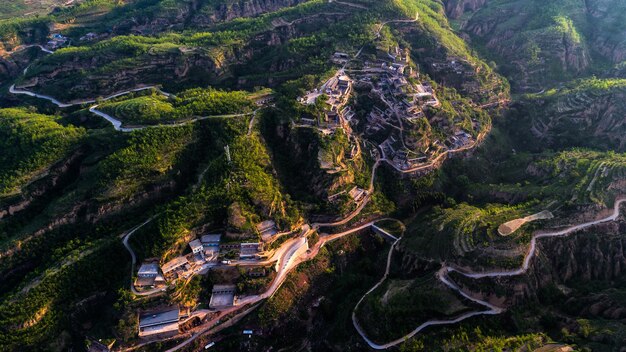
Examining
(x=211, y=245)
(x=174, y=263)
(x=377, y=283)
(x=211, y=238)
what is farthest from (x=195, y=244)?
(x=377, y=283)

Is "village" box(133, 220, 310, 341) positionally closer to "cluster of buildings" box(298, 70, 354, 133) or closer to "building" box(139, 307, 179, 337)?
"building" box(139, 307, 179, 337)

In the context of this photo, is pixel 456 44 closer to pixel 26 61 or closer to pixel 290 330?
pixel 290 330

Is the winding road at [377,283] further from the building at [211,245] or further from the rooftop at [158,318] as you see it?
the building at [211,245]

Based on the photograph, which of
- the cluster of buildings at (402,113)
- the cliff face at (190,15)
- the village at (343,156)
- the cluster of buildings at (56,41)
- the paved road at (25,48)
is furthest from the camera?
the cliff face at (190,15)

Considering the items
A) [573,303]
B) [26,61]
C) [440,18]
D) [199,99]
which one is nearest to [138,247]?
[199,99]

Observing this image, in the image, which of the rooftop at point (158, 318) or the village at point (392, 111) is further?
the village at point (392, 111)

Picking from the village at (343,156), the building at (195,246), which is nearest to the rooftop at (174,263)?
the village at (343,156)
